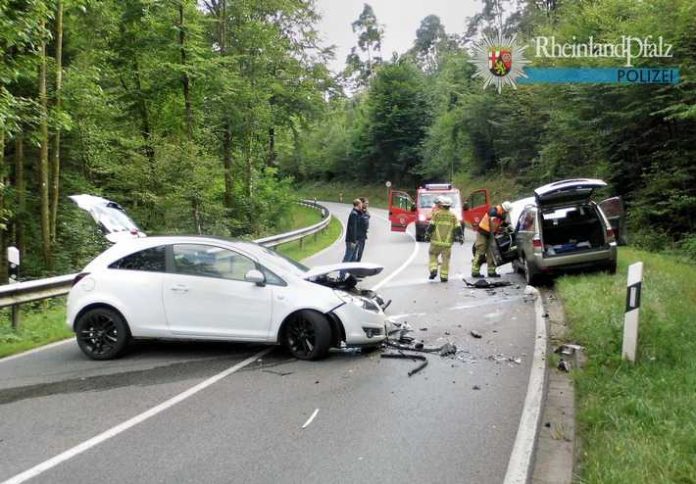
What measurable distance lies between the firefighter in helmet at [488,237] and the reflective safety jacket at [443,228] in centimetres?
71

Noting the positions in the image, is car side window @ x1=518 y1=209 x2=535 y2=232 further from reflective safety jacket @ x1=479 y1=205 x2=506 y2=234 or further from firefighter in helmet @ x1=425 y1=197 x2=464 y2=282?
firefighter in helmet @ x1=425 y1=197 x2=464 y2=282

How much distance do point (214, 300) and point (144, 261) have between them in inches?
44.6

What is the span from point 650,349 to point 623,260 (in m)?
8.36

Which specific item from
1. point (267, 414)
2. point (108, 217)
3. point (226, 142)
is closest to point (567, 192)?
point (267, 414)

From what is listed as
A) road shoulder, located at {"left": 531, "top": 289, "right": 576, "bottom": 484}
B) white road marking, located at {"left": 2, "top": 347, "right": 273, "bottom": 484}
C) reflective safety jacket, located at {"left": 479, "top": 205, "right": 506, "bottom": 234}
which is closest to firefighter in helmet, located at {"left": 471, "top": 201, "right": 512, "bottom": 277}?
reflective safety jacket, located at {"left": 479, "top": 205, "right": 506, "bottom": 234}

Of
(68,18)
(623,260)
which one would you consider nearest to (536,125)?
(623,260)

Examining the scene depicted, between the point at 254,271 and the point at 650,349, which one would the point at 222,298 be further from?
the point at 650,349

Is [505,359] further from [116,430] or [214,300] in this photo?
[116,430]

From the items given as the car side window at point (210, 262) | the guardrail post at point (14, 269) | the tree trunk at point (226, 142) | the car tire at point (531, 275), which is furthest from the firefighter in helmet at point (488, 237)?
the tree trunk at point (226, 142)

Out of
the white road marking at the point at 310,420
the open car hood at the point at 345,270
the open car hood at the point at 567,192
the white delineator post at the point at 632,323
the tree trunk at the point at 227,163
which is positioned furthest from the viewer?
the tree trunk at the point at 227,163

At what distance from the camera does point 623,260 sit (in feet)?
45.7

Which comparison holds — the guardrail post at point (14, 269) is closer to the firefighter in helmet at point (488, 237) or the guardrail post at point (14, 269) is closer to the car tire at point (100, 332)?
the car tire at point (100, 332)

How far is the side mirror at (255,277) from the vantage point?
6.86m

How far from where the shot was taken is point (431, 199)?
1013 inches
